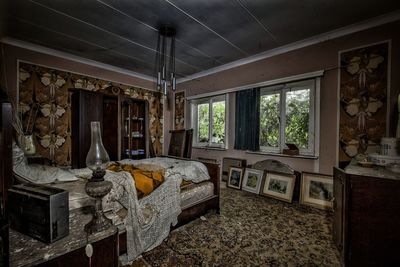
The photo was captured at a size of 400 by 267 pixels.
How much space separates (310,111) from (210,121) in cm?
210

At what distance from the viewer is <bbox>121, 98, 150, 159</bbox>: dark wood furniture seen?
3.54 meters

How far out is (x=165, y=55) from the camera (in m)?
3.44

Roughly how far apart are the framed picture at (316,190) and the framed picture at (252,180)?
0.68 metres

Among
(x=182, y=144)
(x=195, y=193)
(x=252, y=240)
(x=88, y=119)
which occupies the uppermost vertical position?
(x=88, y=119)

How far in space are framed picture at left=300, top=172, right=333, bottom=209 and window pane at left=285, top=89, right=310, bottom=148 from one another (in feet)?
1.71

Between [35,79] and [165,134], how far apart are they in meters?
2.88

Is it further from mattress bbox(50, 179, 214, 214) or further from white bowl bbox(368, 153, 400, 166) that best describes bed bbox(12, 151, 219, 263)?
white bowl bbox(368, 153, 400, 166)

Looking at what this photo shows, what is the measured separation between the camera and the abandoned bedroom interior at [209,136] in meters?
1.07

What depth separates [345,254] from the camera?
4.70 feet

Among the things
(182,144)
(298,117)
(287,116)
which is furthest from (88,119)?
(298,117)

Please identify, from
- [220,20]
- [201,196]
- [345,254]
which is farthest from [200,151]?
[345,254]

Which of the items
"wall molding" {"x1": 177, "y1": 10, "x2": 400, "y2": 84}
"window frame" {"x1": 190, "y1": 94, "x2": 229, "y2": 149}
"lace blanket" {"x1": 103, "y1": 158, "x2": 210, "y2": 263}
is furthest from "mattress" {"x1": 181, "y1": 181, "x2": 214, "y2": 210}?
"wall molding" {"x1": 177, "y1": 10, "x2": 400, "y2": 84}

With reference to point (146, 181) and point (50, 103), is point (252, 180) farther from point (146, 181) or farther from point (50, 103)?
point (50, 103)

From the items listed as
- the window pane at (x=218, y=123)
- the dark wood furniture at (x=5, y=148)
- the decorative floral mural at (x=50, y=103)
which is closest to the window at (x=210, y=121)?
the window pane at (x=218, y=123)
